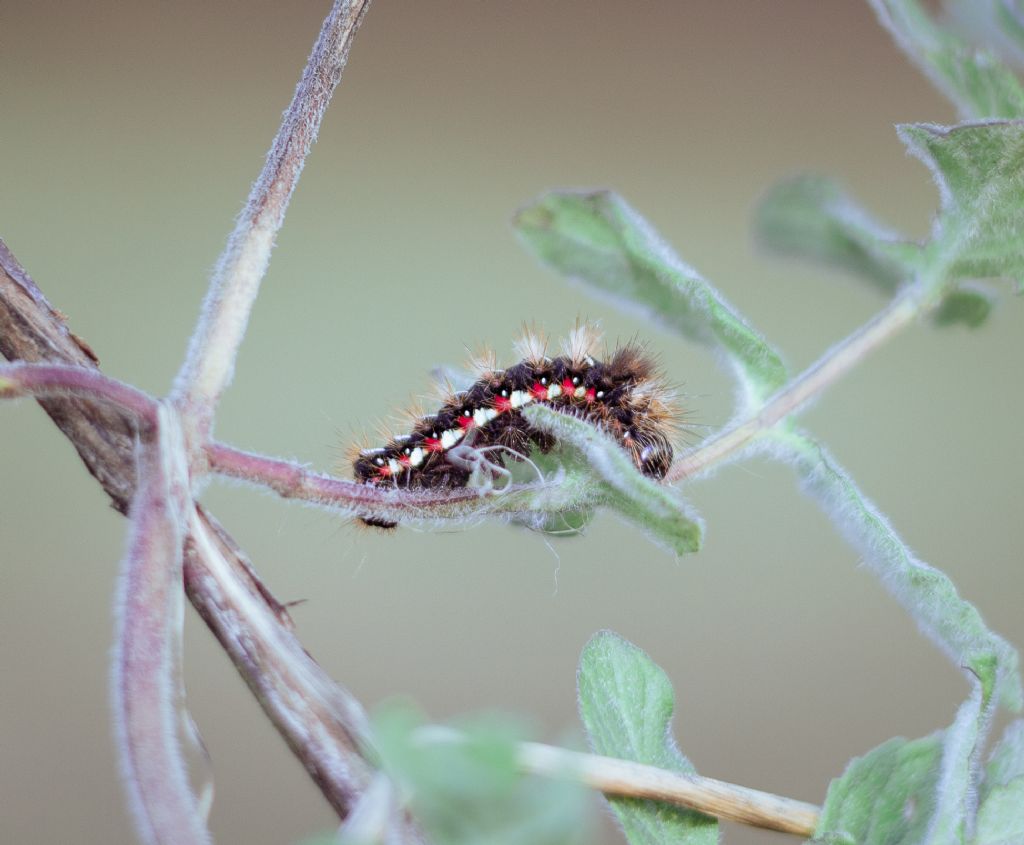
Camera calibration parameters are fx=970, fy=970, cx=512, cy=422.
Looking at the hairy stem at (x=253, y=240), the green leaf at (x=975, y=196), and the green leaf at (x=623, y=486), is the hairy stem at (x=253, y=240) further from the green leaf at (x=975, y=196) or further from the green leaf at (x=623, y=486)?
the green leaf at (x=975, y=196)

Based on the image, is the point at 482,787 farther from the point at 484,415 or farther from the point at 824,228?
the point at 824,228

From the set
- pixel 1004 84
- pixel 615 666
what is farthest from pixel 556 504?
pixel 1004 84

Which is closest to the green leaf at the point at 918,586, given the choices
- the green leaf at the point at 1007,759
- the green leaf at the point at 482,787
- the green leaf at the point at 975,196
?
the green leaf at the point at 1007,759

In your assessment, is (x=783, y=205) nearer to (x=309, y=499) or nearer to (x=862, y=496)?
(x=862, y=496)

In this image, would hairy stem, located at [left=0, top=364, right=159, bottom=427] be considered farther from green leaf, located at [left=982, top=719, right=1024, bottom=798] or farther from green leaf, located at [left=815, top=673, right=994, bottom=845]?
green leaf, located at [left=982, top=719, right=1024, bottom=798]

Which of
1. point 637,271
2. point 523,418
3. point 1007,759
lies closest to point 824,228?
point 637,271
